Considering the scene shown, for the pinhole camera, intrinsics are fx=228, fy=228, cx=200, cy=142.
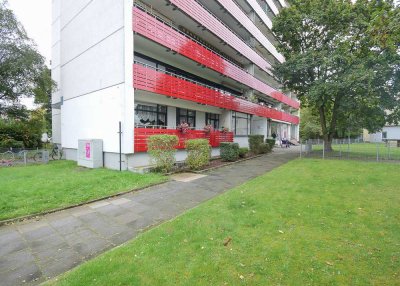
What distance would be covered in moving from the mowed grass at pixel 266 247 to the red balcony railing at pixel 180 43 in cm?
1010

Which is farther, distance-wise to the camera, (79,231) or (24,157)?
(24,157)

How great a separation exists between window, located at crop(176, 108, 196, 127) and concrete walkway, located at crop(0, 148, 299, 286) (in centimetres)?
908

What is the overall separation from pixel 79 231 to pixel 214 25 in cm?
1723

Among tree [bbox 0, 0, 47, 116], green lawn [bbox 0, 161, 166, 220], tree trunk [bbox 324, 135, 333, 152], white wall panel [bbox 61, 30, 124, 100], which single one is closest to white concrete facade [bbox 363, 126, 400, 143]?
tree trunk [bbox 324, 135, 333, 152]

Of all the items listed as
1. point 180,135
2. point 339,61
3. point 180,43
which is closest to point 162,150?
point 180,135

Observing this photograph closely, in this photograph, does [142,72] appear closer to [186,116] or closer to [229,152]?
[186,116]

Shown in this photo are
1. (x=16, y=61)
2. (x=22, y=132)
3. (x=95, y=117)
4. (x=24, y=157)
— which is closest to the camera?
(x=95, y=117)

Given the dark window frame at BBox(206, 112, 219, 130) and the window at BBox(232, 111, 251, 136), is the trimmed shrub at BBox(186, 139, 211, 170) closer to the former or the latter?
the dark window frame at BBox(206, 112, 219, 130)

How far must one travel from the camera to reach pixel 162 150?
433 inches

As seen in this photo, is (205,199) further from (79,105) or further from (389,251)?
(79,105)

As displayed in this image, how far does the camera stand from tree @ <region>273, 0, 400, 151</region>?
15070 mm

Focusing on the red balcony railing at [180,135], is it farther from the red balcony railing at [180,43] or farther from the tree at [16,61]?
the tree at [16,61]

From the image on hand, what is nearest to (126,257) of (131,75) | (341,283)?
(341,283)

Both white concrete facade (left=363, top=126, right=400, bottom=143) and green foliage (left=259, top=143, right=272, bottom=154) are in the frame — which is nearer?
green foliage (left=259, top=143, right=272, bottom=154)
